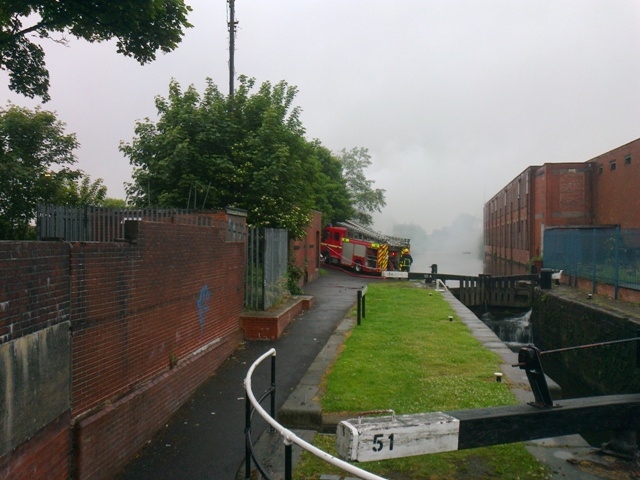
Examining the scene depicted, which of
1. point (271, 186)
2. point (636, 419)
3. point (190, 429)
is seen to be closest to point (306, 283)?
point (271, 186)

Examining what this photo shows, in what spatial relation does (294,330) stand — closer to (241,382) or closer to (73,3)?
(241,382)

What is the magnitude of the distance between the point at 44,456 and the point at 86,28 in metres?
10.9

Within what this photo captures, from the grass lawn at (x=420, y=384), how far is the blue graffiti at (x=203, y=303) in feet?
7.04

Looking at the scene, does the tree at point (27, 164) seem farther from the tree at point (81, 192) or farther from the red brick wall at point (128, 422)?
the red brick wall at point (128, 422)

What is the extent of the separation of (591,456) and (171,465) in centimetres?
414

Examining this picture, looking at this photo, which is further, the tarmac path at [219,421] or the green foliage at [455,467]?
the tarmac path at [219,421]

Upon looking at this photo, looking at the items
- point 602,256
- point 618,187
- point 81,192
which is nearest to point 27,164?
point 81,192

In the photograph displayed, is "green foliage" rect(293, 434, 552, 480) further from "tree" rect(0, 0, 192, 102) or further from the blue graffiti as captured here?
"tree" rect(0, 0, 192, 102)

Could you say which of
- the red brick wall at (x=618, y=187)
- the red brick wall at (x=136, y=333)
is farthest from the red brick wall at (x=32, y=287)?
the red brick wall at (x=618, y=187)

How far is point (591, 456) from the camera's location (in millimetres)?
5570

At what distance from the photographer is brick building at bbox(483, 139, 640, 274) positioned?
1287 inches

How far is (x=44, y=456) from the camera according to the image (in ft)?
14.6

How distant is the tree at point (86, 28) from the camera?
11.8 metres

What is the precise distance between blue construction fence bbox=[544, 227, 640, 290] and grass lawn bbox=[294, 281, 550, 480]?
597 cm
